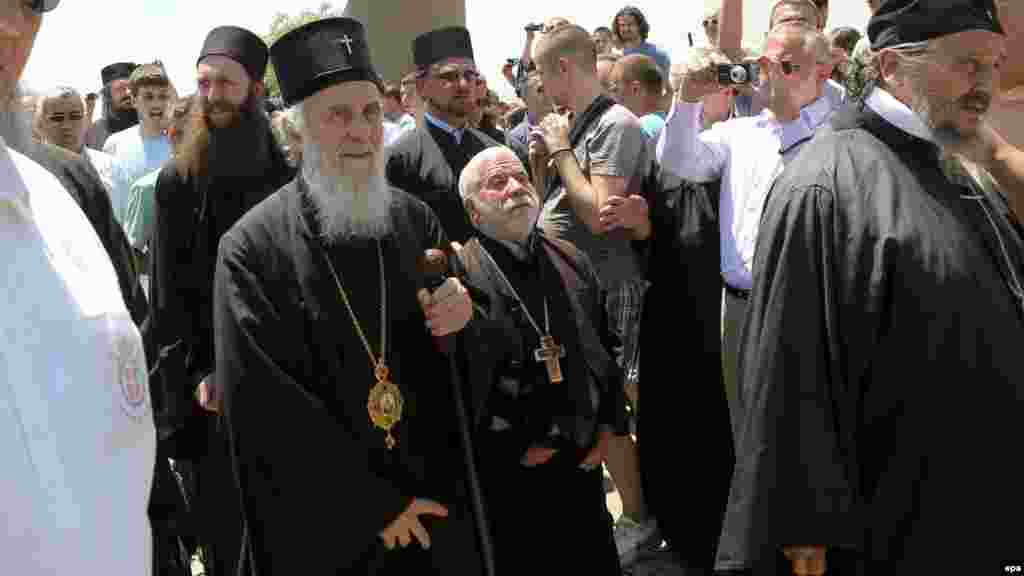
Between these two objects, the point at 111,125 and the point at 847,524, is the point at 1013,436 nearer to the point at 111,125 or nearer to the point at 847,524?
the point at 847,524

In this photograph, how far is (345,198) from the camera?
4.27 meters

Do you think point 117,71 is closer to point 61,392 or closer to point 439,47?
point 439,47

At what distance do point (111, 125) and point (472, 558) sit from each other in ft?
24.7

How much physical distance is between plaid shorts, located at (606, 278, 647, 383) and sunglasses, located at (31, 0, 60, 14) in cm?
427

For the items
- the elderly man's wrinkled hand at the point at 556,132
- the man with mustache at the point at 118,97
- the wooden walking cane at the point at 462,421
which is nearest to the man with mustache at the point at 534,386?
the wooden walking cane at the point at 462,421

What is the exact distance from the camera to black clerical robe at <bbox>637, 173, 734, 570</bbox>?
229 inches

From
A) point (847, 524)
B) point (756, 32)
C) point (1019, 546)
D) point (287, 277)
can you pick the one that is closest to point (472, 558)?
point (287, 277)

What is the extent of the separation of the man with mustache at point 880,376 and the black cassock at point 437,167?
115 inches

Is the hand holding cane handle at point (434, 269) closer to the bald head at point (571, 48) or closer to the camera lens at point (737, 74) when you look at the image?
the bald head at point (571, 48)

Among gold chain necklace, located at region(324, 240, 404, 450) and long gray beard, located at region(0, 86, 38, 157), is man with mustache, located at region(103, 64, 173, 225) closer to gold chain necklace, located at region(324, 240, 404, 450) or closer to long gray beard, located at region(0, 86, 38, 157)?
gold chain necklace, located at region(324, 240, 404, 450)

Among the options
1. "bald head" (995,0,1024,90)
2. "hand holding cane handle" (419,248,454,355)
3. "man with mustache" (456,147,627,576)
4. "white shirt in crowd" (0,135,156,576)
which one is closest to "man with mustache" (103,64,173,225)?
"man with mustache" (456,147,627,576)

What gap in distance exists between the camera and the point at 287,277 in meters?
4.09

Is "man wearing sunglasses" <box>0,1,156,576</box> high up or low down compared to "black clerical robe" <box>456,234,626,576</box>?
up

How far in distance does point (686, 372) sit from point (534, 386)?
4.91 ft
